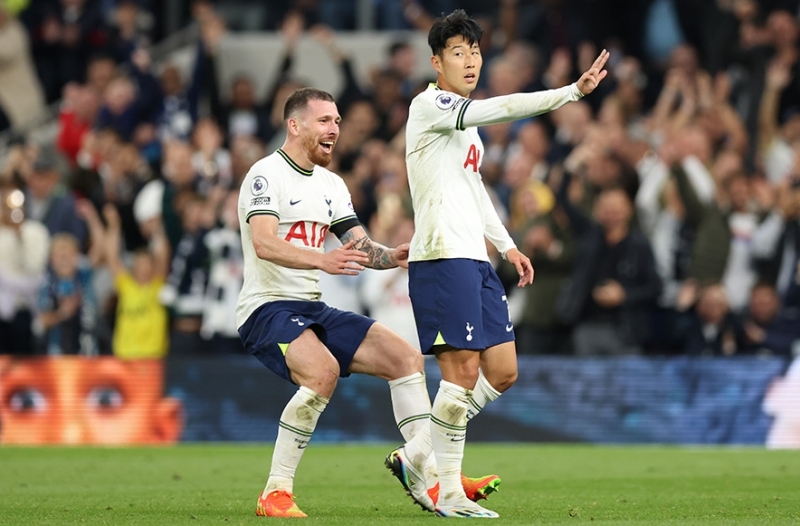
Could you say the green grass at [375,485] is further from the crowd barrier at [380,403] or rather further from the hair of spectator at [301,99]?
the hair of spectator at [301,99]

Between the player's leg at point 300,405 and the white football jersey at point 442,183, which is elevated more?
the white football jersey at point 442,183

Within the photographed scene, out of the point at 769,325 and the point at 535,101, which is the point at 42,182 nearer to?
the point at 769,325

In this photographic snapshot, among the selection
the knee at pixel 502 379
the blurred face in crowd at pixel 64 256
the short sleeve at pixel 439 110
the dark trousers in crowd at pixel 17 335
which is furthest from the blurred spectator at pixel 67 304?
the short sleeve at pixel 439 110

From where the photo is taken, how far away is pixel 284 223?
8.20 m

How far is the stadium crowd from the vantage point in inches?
597

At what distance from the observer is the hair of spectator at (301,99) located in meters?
8.25

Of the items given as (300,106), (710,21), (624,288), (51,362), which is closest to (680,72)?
(710,21)

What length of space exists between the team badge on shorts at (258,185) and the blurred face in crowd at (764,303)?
8183mm

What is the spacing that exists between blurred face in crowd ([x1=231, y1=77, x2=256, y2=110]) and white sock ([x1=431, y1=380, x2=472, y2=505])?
11.7 m

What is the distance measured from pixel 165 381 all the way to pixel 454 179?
8.95 meters

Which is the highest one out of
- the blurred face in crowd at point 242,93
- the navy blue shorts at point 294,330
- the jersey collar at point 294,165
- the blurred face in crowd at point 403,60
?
the blurred face in crowd at point 403,60

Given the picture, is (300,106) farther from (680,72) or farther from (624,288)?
(680,72)

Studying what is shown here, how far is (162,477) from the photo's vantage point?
11172mm

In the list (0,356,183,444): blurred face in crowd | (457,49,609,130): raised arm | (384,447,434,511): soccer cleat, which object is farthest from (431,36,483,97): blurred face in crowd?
(0,356,183,444): blurred face in crowd
